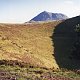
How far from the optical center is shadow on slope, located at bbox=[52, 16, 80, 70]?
6378 centimetres

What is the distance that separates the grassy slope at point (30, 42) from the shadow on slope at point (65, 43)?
177 cm

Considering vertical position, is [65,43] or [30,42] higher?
[30,42]

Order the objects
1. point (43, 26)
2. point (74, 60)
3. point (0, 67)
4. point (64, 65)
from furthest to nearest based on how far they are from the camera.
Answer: point (43, 26) < point (74, 60) < point (64, 65) < point (0, 67)

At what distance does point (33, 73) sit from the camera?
27.4m

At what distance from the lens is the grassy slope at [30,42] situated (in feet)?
200

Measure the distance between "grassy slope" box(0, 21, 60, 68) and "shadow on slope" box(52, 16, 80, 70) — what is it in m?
1.77

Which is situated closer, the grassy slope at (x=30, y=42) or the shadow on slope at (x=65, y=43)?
the grassy slope at (x=30, y=42)

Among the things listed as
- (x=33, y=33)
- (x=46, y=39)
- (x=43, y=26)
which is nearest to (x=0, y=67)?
(x=46, y=39)

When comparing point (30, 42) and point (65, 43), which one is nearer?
point (30, 42)

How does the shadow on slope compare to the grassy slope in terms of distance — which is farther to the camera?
the shadow on slope

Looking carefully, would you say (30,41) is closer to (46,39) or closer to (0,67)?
(46,39)

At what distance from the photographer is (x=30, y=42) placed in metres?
79.0

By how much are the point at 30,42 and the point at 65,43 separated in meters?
13.9

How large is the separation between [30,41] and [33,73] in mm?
53149
